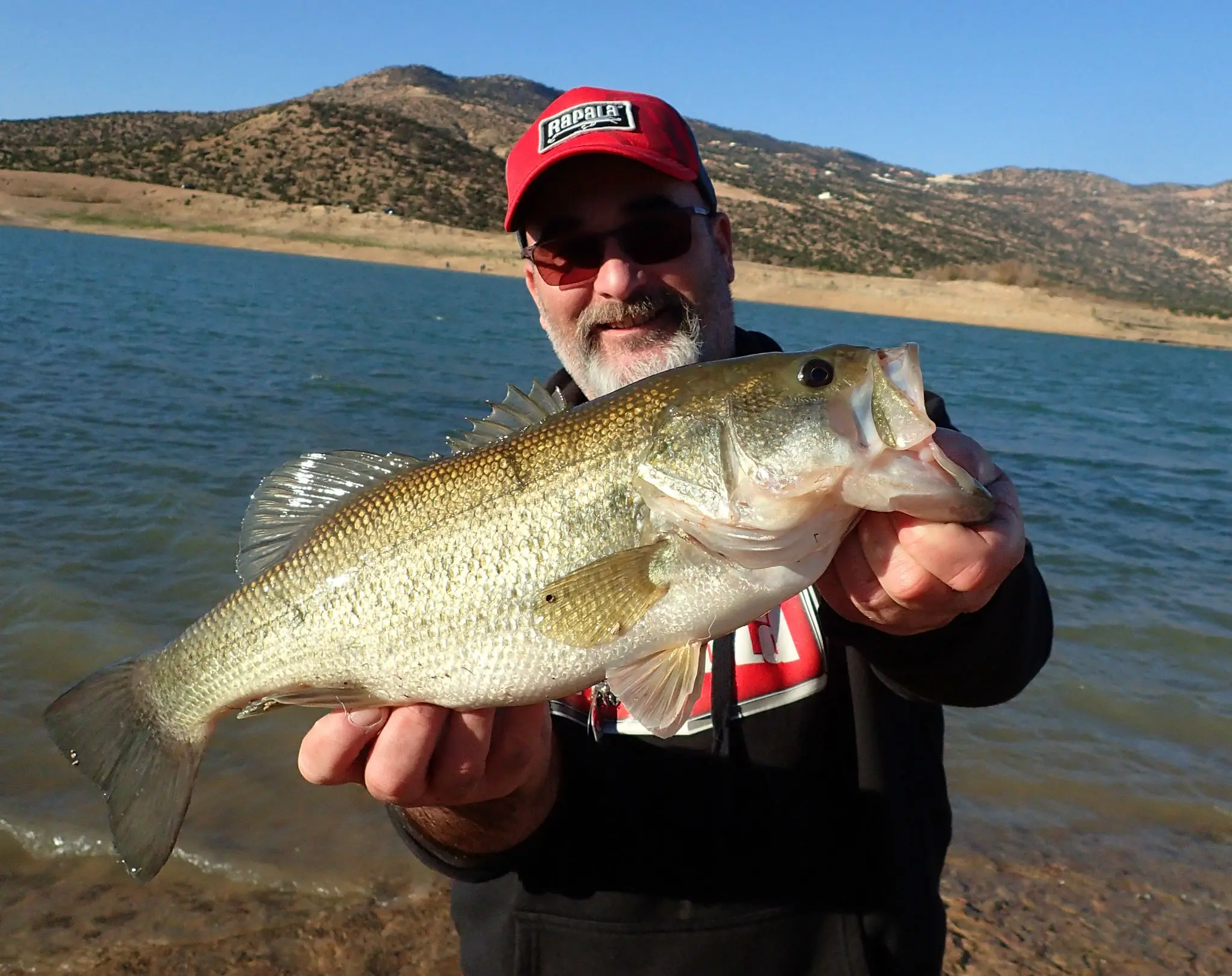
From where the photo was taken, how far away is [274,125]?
88.3 meters

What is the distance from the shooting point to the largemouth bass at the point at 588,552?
6.53 ft

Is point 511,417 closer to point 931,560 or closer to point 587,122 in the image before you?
point 931,560

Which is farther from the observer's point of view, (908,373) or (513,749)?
(513,749)

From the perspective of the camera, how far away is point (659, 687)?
2100 mm

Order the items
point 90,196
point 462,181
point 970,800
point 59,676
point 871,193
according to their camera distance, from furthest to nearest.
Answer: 1. point 871,193
2. point 462,181
3. point 90,196
4. point 59,676
5. point 970,800

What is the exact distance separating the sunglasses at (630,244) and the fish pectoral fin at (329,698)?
207 centimetres

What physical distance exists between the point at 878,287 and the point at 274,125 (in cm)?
6347

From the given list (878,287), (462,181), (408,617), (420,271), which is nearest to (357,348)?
(408,617)

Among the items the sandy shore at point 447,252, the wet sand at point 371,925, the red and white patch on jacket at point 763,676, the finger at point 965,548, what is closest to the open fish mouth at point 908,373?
the finger at point 965,548

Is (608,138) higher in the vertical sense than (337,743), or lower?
higher

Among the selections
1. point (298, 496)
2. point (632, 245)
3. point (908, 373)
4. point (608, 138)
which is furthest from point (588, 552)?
point (608, 138)

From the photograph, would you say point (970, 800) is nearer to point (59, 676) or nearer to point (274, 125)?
point (59, 676)

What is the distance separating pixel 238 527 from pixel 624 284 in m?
6.47

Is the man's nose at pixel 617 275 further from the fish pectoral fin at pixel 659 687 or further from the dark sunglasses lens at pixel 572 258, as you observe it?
the fish pectoral fin at pixel 659 687
